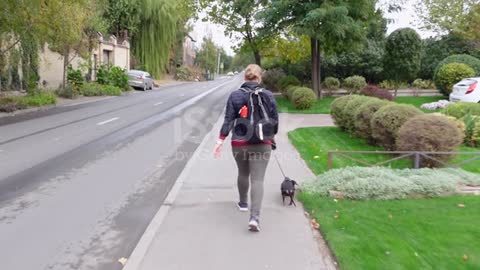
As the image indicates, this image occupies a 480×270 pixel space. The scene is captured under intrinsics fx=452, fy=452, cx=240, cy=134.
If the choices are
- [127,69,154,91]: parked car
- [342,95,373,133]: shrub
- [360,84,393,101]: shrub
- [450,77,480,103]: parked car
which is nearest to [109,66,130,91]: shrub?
[127,69,154,91]: parked car

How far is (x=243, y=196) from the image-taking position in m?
5.52

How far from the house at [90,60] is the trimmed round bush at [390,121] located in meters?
17.8

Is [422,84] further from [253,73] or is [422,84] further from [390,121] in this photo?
[253,73]

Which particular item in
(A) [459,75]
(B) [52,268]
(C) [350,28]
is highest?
(C) [350,28]

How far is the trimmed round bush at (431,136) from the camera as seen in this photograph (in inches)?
280

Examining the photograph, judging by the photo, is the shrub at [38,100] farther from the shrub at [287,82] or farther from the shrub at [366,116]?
the shrub at [366,116]

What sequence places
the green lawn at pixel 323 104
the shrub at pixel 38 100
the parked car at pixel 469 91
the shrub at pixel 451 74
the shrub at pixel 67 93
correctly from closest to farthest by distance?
the parked car at pixel 469 91 → the green lawn at pixel 323 104 → the shrub at pixel 38 100 → the shrub at pixel 451 74 → the shrub at pixel 67 93

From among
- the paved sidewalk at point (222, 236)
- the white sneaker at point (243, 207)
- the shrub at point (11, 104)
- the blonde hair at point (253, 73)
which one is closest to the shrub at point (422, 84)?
the shrub at point (11, 104)

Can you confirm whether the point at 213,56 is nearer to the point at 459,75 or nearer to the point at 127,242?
the point at 459,75

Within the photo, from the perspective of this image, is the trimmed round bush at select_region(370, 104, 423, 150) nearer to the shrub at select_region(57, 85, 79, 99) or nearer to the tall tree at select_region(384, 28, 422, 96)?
the tall tree at select_region(384, 28, 422, 96)

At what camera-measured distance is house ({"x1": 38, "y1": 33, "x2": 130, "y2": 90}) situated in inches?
1105

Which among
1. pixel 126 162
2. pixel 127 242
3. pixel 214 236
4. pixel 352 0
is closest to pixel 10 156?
pixel 126 162

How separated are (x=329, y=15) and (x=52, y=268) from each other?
50.8 ft

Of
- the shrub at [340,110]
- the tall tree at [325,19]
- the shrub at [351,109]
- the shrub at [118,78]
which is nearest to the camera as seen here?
the shrub at [351,109]
